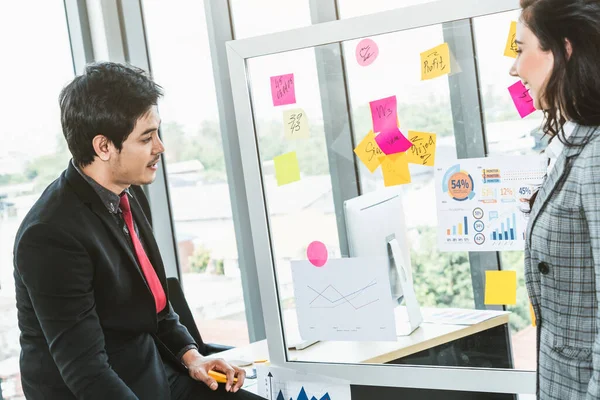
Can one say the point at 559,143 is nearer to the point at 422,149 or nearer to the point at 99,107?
the point at 422,149

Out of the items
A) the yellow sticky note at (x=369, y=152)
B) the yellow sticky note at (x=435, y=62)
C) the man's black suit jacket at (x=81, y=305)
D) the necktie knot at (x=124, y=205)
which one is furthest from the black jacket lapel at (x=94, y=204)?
the yellow sticky note at (x=435, y=62)

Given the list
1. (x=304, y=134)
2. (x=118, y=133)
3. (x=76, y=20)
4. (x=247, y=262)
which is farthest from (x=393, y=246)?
(x=76, y=20)

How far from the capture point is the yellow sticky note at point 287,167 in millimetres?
2016

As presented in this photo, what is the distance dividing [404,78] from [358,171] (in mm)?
297

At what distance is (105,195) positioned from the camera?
5.99ft

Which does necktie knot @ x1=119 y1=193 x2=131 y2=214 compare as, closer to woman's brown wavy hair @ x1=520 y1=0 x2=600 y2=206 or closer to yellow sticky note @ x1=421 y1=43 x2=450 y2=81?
yellow sticky note @ x1=421 y1=43 x2=450 y2=81

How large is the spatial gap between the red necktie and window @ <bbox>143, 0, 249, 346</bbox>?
1.29 meters

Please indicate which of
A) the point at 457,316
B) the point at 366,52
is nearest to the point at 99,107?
the point at 366,52

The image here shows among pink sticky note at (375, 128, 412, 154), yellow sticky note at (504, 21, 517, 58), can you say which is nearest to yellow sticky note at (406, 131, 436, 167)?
pink sticky note at (375, 128, 412, 154)

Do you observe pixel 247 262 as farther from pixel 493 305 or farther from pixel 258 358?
pixel 493 305

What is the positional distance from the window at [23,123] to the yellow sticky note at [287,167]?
1.23 m

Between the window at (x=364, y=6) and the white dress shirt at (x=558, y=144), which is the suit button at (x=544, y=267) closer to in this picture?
the white dress shirt at (x=558, y=144)

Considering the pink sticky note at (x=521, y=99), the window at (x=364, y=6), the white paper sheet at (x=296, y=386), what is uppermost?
the window at (x=364, y=6)

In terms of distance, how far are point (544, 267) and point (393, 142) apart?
26.8 inches
